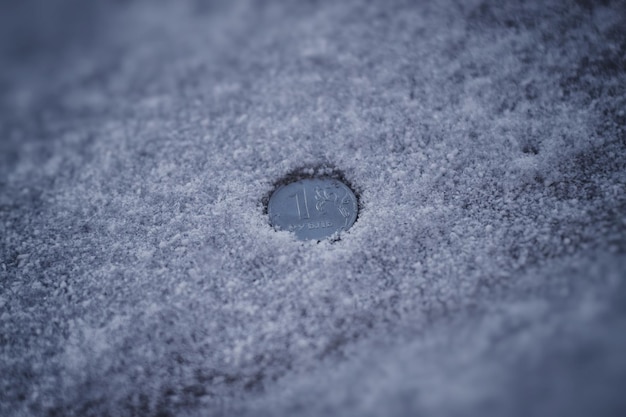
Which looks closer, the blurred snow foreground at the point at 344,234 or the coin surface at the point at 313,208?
the blurred snow foreground at the point at 344,234

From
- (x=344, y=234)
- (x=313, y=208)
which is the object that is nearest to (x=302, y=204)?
(x=313, y=208)

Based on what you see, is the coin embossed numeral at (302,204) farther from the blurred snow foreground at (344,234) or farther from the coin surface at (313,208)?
the blurred snow foreground at (344,234)

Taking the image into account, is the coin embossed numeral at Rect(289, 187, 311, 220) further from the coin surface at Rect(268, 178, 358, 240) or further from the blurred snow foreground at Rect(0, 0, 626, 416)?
the blurred snow foreground at Rect(0, 0, 626, 416)

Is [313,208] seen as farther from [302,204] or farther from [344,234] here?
[344,234]

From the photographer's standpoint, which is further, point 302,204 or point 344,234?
point 302,204

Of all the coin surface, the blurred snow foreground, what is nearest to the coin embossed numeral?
the coin surface

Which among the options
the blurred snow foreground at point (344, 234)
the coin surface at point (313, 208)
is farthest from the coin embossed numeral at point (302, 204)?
the blurred snow foreground at point (344, 234)
